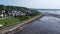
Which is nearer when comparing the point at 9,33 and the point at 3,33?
the point at 3,33

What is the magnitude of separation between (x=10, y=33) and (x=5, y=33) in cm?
173

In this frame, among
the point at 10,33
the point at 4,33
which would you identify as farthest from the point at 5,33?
the point at 10,33

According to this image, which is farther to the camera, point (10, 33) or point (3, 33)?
point (10, 33)

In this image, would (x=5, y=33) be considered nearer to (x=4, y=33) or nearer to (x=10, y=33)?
(x=4, y=33)

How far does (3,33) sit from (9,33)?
5.35 feet

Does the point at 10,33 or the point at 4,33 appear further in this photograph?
the point at 10,33

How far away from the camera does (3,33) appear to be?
74.1 ft

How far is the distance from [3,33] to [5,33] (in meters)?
0.31

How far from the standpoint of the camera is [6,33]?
23000 mm

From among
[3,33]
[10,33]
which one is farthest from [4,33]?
[10,33]

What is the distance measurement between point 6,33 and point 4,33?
0.46 meters

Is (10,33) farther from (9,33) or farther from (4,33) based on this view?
(4,33)

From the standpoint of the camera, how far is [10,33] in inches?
958

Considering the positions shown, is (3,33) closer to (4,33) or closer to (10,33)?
(4,33)
